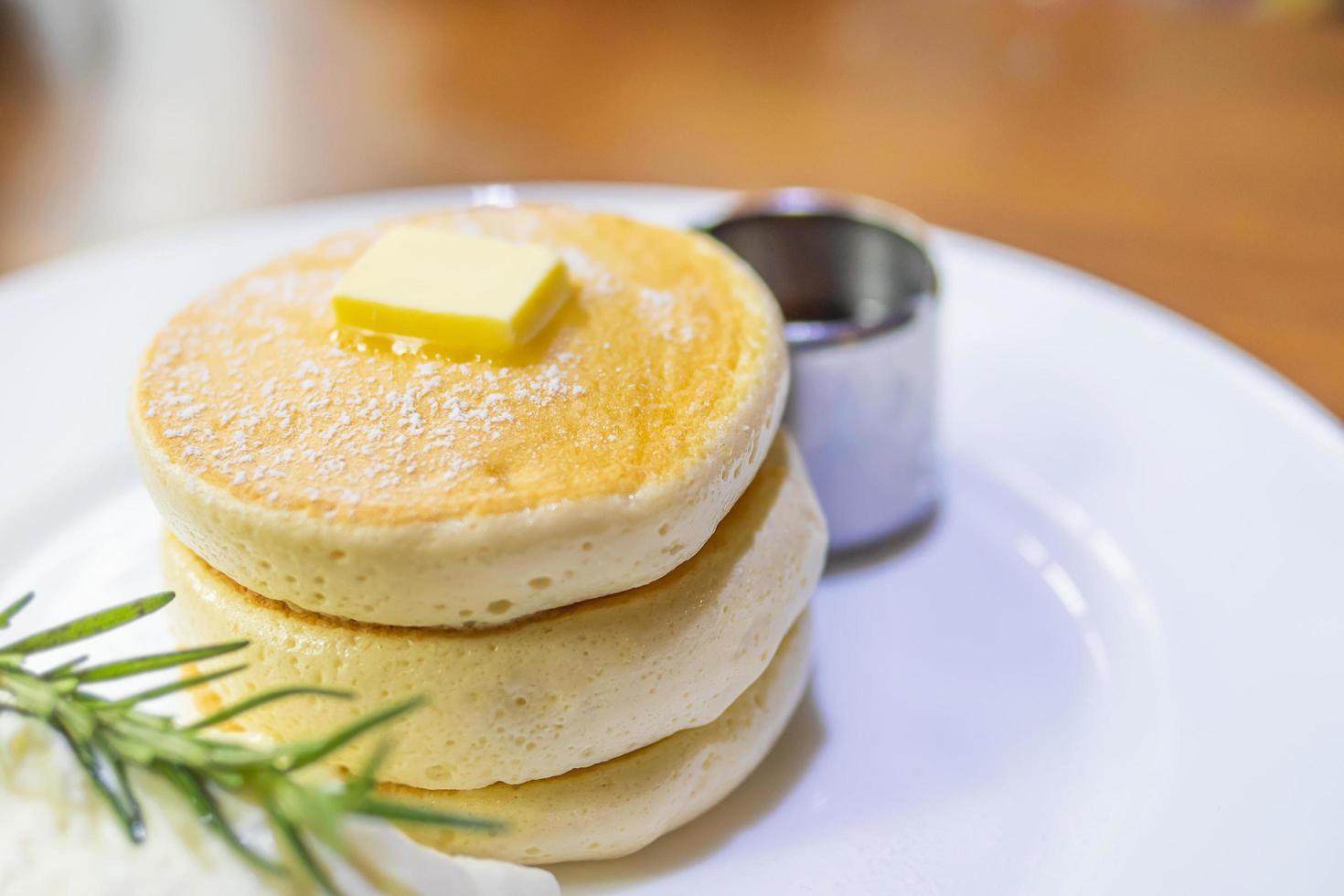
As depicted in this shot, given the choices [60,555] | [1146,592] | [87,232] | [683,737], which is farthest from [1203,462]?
[87,232]

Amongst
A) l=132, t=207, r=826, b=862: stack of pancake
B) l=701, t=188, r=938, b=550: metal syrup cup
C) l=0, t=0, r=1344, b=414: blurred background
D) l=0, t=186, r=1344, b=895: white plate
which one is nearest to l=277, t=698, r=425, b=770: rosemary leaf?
l=132, t=207, r=826, b=862: stack of pancake

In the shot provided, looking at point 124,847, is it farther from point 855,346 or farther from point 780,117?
point 780,117

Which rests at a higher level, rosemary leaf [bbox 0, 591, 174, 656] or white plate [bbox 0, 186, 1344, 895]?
rosemary leaf [bbox 0, 591, 174, 656]

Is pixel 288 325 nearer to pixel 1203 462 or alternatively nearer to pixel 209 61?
pixel 1203 462

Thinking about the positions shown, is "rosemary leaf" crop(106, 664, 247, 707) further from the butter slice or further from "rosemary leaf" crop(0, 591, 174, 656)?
the butter slice

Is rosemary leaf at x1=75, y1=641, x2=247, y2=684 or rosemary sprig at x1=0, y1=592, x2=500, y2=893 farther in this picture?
rosemary leaf at x1=75, y1=641, x2=247, y2=684

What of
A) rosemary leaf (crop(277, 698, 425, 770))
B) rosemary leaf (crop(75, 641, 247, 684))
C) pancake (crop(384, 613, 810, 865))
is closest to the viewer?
rosemary leaf (crop(277, 698, 425, 770))

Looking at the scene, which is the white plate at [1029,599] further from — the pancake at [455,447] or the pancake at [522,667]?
the pancake at [455,447]
